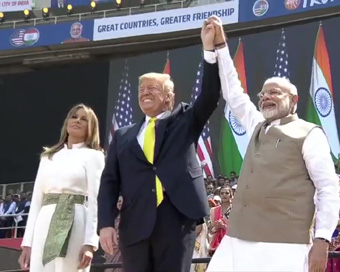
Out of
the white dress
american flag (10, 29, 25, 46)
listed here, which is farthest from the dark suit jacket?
american flag (10, 29, 25, 46)

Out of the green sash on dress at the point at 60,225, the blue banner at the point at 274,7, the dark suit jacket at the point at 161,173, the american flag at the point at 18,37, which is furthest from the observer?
the american flag at the point at 18,37

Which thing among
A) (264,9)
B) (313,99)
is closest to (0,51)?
(264,9)

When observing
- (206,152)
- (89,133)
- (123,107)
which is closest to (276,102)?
(89,133)

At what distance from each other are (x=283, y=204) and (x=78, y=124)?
136cm

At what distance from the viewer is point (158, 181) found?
335cm

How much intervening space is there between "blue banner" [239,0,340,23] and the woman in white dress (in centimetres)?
1407

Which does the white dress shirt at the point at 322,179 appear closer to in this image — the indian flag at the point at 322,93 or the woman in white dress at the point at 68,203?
the woman in white dress at the point at 68,203

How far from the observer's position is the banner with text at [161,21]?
18984 mm

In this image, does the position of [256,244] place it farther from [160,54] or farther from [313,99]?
[160,54]

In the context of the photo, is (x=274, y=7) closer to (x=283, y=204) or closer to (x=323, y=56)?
(x=323, y=56)

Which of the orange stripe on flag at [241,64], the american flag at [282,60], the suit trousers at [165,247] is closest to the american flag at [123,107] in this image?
the orange stripe on flag at [241,64]

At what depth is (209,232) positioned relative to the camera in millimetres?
6438

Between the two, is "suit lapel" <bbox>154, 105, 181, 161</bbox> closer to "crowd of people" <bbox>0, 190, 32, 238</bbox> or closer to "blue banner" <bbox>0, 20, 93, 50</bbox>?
"crowd of people" <bbox>0, 190, 32, 238</bbox>

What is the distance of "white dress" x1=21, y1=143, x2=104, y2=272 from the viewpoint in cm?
380
